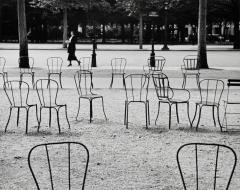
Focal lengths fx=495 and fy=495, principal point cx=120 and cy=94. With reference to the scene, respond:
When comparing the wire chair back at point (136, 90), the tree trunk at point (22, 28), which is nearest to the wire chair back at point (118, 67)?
the wire chair back at point (136, 90)

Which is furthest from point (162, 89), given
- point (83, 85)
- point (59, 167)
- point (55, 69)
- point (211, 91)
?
point (59, 167)

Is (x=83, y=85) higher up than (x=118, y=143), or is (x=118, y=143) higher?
(x=83, y=85)

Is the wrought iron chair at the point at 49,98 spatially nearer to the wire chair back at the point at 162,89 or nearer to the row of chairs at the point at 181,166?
the row of chairs at the point at 181,166

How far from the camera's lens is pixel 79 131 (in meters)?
9.74

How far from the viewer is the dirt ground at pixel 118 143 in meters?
6.60

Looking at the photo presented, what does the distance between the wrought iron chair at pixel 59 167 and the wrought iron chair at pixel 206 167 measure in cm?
142

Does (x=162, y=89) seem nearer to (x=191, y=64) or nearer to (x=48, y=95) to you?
(x=48, y=95)

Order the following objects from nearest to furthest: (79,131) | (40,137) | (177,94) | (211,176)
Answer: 1. (211,176)
2. (40,137)
3. (79,131)
4. (177,94)

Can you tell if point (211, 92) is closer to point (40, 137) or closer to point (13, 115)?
point (13, 115)

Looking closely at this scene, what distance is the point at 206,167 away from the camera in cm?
728

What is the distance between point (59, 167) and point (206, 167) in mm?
2153

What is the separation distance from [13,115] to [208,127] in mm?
4432

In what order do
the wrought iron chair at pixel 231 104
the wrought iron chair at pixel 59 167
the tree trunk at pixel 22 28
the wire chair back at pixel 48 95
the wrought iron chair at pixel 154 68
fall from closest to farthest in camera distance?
1. the wrought iron chair at pixel 59 167
2. the wrought iron chair at pixel 231 104
3. the wire chair back at pixel 48 95
4. the wrought iron chair at pixel 154 68
5. the tree trunk at pixel 22 28

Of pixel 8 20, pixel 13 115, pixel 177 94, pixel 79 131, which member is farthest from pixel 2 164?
pixel 8 20
